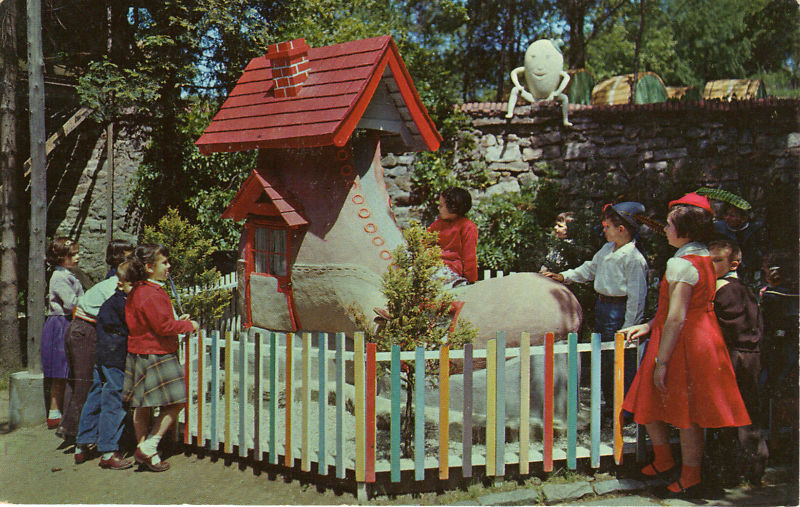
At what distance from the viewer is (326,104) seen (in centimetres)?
505

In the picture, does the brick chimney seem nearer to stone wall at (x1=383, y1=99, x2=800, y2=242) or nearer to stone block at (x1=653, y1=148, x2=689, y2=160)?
stone wall at (x1=383, y1=99, x2=800, y2=242)

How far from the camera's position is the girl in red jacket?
4596mm

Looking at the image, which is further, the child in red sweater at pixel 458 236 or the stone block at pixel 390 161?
the stone block at pixel 390 161

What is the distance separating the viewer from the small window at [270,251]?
546 centimetres

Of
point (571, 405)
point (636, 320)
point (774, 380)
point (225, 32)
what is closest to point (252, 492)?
point (571, 405)

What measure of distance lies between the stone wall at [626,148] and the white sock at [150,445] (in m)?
6.88

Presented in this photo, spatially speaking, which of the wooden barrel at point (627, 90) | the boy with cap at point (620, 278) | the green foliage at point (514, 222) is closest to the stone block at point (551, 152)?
the green foliage at point (514, 222)

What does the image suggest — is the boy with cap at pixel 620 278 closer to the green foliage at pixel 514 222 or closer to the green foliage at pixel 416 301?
the green foliage at pixel 416 301

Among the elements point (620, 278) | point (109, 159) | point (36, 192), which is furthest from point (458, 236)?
point (109, 159)

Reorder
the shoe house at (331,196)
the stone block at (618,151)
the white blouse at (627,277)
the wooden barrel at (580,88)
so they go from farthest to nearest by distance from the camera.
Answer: the wooden barrel at (580,88) → the stone block at (618,151) → the shoe house at (331,196) → the white blouse at (627,277)

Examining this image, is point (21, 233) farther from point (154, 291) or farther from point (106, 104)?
point (154, 291)

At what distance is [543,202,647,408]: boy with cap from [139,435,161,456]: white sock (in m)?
3.30

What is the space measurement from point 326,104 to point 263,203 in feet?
3.34

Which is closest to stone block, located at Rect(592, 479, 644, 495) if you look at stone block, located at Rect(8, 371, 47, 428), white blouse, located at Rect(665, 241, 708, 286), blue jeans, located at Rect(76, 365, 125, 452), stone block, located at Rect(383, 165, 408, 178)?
white blouse, located at Rect(665, 241, 708, 286)
